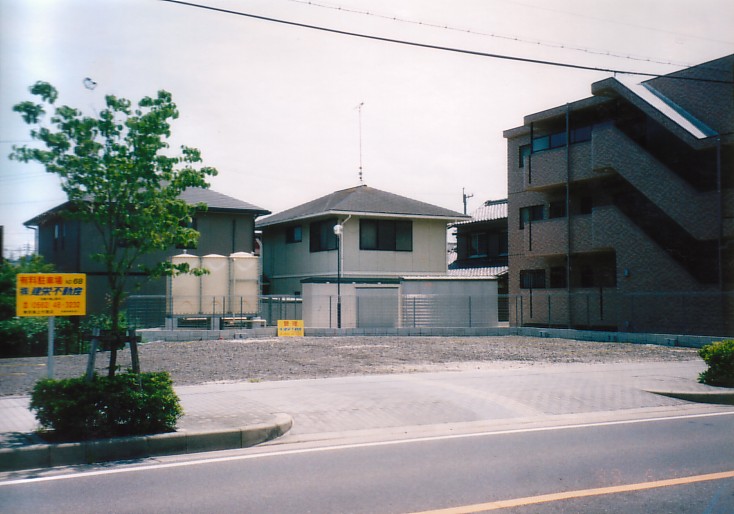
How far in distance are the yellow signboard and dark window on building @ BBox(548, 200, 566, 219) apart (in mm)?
26537

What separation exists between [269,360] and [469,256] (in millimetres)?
28095

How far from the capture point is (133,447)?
25.8 feet

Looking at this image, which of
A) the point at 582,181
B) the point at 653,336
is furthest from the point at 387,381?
the point at 582,181

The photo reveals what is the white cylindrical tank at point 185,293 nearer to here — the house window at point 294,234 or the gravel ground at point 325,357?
the gravel ground at point 325,357

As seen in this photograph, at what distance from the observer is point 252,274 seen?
27391mm

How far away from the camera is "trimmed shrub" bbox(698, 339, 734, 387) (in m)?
12.7

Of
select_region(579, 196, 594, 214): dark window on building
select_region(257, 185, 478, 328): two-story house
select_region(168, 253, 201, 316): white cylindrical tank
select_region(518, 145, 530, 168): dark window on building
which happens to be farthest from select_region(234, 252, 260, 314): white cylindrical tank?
select_region(579, 196, 594, 214): dark window on building

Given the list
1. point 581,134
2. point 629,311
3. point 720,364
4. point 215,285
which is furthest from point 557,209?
point 720,364

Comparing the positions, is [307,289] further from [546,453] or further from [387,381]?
[546,453]

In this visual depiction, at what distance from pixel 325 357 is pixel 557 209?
60.0 ft

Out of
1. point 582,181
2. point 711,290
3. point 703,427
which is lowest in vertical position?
point 703,427

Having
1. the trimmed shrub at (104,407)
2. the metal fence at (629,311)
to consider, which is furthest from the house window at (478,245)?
the trimmed shrub at (104,407)

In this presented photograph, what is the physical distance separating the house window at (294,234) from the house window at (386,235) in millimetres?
3708

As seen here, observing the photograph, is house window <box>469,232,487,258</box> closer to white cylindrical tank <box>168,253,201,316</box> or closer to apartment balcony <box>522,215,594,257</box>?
apartment balcony <box>522,215,594,257</box>
